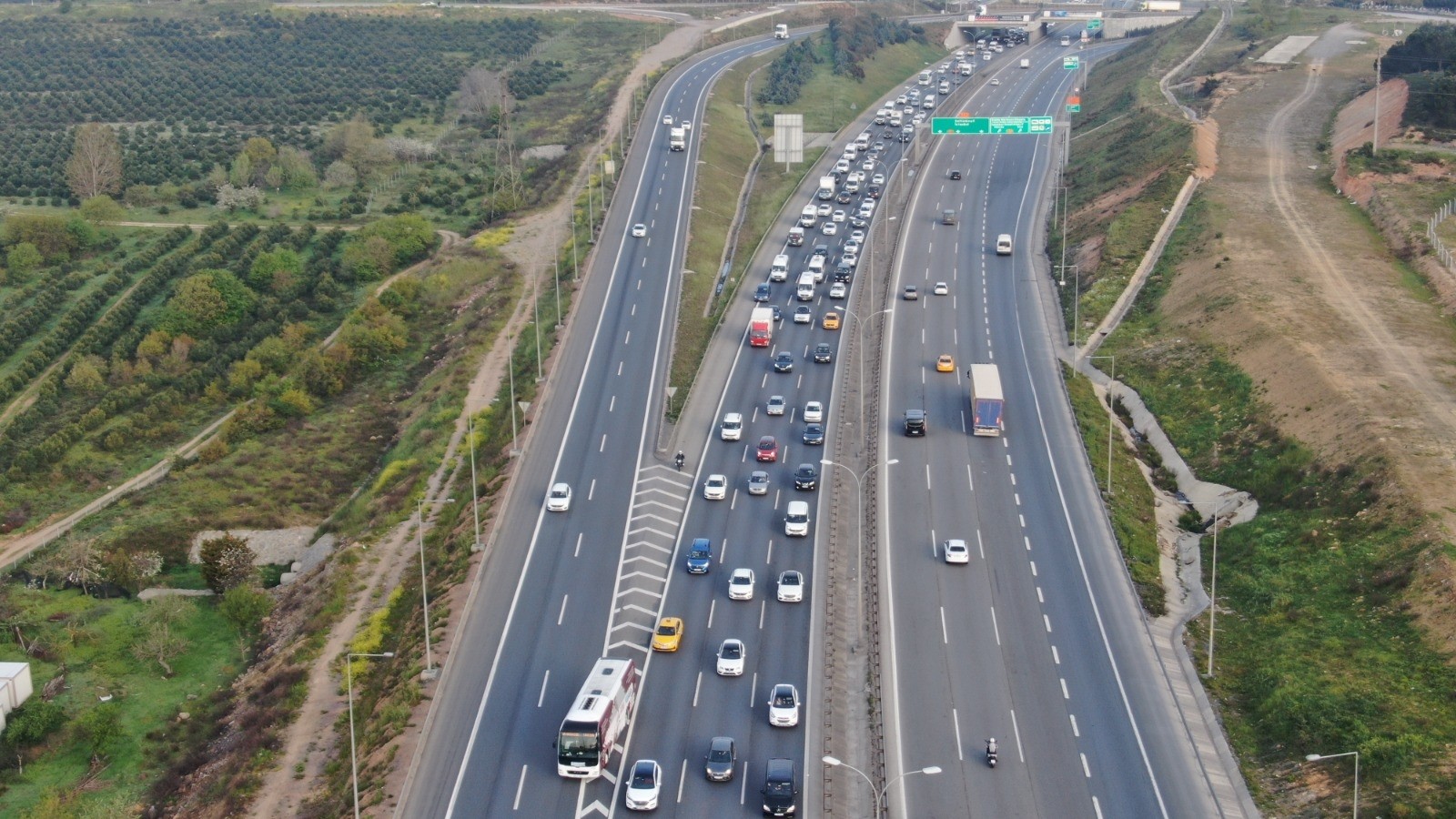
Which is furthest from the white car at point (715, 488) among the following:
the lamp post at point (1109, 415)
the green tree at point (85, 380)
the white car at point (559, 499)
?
the green tree at point (85, 380)

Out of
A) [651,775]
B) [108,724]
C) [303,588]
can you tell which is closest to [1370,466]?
[651,775]

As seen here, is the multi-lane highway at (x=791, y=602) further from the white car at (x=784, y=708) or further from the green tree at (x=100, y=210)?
the green tree at (x=100, y=210)

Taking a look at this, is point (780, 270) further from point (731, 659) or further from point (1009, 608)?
point (731, 659)

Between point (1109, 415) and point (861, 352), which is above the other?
point (861, 352)

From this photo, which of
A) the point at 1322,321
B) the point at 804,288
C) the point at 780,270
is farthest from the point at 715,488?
the point at 1322,321

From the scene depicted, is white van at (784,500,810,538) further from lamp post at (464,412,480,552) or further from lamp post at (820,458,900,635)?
lamp post at (464,412,480,552)

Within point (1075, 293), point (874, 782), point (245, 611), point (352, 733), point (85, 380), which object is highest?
point (1075, 293)

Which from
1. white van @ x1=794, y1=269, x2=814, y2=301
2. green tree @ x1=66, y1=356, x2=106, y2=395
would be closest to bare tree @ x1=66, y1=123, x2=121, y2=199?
green tree @ x1=66, y1=356, x2=106, y2=395

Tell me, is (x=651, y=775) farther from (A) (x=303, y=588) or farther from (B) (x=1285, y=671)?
(A) (x=303, y=588)
